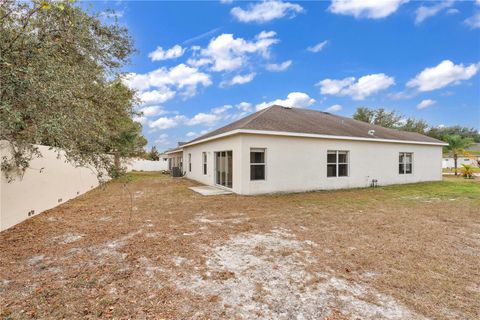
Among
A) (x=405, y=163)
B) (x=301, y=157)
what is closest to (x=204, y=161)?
(x=301, y=157)

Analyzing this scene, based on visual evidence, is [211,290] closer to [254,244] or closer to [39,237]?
[254,244]

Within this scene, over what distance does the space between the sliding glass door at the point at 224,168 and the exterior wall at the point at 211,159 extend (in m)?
0.25

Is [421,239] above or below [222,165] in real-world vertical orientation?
below

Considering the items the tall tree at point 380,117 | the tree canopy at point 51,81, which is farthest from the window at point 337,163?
the tall tree at point 380,117

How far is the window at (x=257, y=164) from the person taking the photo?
10578 millimetres

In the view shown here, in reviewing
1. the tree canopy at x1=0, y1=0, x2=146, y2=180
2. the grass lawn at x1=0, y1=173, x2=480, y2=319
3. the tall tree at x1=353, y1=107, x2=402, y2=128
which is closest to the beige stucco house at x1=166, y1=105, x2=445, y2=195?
the grass lawn at x1=0, y1=173, x2=480, y2=319

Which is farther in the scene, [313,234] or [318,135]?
[318,135]

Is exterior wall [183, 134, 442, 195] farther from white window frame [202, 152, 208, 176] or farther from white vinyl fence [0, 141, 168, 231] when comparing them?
white vinyl fence [0, 141, 168, 231]

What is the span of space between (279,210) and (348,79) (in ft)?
60.2

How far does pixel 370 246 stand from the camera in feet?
14.9

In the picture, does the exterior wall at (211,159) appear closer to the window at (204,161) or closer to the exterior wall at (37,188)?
the window at (204,161)

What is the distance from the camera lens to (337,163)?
495 inches

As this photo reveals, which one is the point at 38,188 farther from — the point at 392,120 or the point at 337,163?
the point at 392,120

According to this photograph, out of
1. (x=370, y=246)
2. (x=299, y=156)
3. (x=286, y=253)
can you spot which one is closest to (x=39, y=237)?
(x=286, y=253)
